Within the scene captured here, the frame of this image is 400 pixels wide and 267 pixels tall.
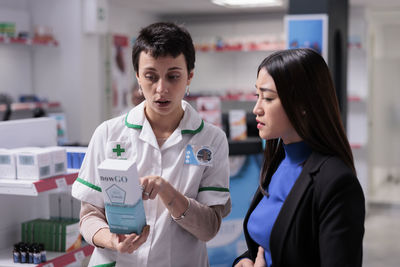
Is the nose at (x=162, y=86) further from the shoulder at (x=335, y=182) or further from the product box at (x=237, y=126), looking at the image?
the product box at (x=237, y=126)

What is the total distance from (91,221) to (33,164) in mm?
1013

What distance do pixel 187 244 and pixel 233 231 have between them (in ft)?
8.69

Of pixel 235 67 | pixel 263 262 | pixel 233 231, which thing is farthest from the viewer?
pixel 235 67

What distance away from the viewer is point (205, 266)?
1.93 m

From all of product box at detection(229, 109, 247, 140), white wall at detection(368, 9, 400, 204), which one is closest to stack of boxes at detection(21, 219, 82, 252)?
product box at detection(229, 109, 247, 140)

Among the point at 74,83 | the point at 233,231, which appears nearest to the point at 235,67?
the point at 74,83

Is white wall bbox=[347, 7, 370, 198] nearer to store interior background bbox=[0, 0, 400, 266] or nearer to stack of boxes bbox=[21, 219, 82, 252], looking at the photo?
store interior background bbox=[0, 0, 400, 266]

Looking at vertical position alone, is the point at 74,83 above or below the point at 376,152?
above

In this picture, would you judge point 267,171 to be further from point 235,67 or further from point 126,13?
point 235,67

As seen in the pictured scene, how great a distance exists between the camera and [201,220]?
5.74 ft

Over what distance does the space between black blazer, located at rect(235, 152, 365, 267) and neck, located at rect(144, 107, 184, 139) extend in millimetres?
559

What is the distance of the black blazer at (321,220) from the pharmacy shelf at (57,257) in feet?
5.60

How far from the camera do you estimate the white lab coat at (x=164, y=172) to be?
5.94 feet

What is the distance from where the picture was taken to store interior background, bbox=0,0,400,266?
7.06 metres
